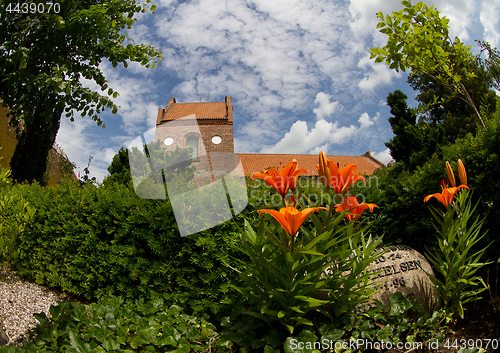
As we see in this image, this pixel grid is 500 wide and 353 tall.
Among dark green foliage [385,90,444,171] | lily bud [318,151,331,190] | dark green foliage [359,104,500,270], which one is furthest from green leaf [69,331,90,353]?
dark green foliage [385,90,444,171]

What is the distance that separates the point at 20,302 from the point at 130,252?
1630 millimetres

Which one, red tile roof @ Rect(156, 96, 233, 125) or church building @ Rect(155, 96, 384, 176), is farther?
red tile roof @ Rect(156, 96, 233, 125)

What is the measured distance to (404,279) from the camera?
8.94 feet

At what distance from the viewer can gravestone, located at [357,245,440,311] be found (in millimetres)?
2646

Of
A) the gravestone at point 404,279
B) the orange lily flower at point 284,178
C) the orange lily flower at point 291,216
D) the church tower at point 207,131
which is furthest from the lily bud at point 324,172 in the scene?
the church tower at point 207,131

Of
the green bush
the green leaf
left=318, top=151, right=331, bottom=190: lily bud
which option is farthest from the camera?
the green bush

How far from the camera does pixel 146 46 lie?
824cm

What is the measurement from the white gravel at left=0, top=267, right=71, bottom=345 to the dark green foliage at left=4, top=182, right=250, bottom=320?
18 cm

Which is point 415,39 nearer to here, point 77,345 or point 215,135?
point 77,345

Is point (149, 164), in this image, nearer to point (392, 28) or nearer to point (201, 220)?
point (201, 220)

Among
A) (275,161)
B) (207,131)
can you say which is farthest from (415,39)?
(207,131)

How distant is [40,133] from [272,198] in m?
8.68

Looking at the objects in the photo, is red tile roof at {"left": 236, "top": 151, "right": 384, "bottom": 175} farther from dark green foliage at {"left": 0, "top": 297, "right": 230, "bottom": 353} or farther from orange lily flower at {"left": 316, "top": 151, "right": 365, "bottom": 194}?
orange lily flower at {"left": 316, "top": 151, "right": 365, "bottom": 194}

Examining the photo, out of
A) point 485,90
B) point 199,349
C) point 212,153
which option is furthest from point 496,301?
point 212,153
